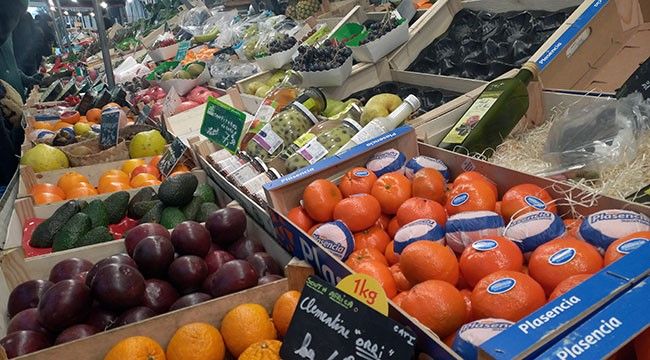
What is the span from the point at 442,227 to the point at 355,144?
27.1 inches

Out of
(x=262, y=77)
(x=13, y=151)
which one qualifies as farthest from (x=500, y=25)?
(x=13, y=151)

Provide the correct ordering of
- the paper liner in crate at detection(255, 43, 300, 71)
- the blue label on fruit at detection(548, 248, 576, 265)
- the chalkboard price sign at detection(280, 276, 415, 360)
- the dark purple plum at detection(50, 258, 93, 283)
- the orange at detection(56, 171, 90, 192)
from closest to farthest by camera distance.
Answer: the chalkboard price sign at detection(280, 276, 415, 360) < the blue label on fruit at detection(548, 248, 576, 265) < the dark purple plum at detection(50, 258, 93, 283) < the orange at detection(56, 171, 90, 192) < the paper liner in crate at detection(255, 43, 300, 71)

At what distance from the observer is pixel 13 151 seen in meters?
5.07

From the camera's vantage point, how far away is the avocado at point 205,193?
7.94 ft

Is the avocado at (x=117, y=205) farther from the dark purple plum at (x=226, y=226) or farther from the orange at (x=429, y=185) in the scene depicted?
the orange at (x=429, y=185)

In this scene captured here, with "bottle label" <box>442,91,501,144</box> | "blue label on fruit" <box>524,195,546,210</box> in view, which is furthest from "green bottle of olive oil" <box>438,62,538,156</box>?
"blue label on fruit" <box>524,195,546,210</box>

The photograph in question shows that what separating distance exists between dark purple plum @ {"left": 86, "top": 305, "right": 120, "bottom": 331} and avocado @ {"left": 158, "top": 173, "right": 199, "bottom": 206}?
2.51 ft

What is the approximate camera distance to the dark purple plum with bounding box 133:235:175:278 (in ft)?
5.40

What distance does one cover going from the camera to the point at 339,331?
1041 mm

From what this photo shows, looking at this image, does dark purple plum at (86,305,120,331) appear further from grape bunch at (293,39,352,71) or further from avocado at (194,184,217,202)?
grape bunch at (293,39,352,71)

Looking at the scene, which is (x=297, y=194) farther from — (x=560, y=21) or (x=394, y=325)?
(x=560, y=21)

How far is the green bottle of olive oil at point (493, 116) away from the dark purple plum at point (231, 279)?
0.97 m

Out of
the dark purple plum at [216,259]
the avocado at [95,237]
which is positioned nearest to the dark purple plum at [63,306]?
the dark purple plum at [216,259]

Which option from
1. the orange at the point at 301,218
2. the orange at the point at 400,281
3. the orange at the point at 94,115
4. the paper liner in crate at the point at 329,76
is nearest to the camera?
the orange at the point at 400,281
